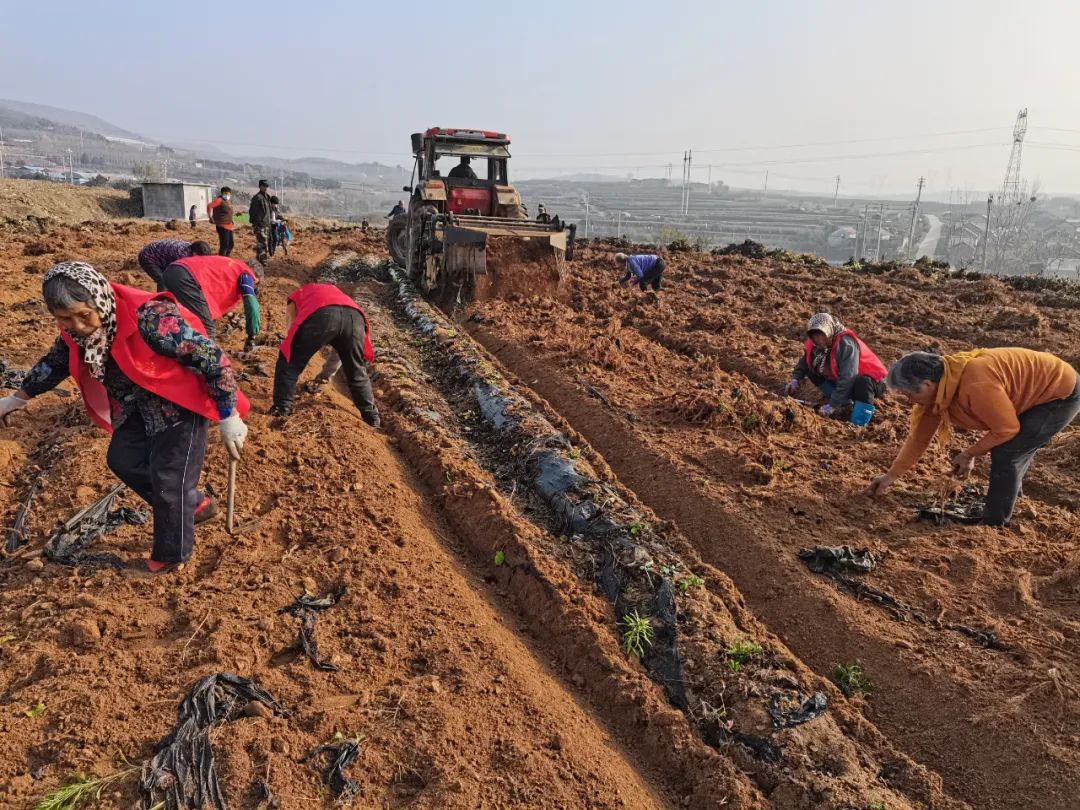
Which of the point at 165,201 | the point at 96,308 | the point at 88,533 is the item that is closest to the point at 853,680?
the point at 96,308

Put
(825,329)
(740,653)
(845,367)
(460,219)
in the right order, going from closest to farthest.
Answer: (740,653) → (825,329) → (845,367) → (460,219)

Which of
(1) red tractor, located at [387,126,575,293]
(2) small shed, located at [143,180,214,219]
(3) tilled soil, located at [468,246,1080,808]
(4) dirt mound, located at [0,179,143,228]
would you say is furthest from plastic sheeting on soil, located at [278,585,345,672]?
(2) small shed, located at [143,180,214,219]

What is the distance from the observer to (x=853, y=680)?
132 inches

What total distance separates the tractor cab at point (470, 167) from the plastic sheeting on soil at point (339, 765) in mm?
10868

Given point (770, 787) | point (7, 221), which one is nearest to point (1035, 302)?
point (770, 787)

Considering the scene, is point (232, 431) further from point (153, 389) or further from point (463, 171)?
point (463, 171)

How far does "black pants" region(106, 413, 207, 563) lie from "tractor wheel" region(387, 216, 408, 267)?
35.5 feet

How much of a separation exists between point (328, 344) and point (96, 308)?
2647 mm

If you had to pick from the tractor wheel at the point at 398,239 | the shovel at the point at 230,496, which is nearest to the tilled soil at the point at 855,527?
the shovel at the point at 230,496

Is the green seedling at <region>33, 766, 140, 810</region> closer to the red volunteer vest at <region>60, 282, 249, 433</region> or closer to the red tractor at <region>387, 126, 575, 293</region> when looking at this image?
the red volunteer vest at <region>60, 282, 249, 433</region>

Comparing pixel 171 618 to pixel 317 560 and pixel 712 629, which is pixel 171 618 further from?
pixel 712 629

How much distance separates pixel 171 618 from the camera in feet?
10.3

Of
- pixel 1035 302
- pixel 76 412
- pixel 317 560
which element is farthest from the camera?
pixel 1035 302

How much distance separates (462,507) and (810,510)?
235 cm
